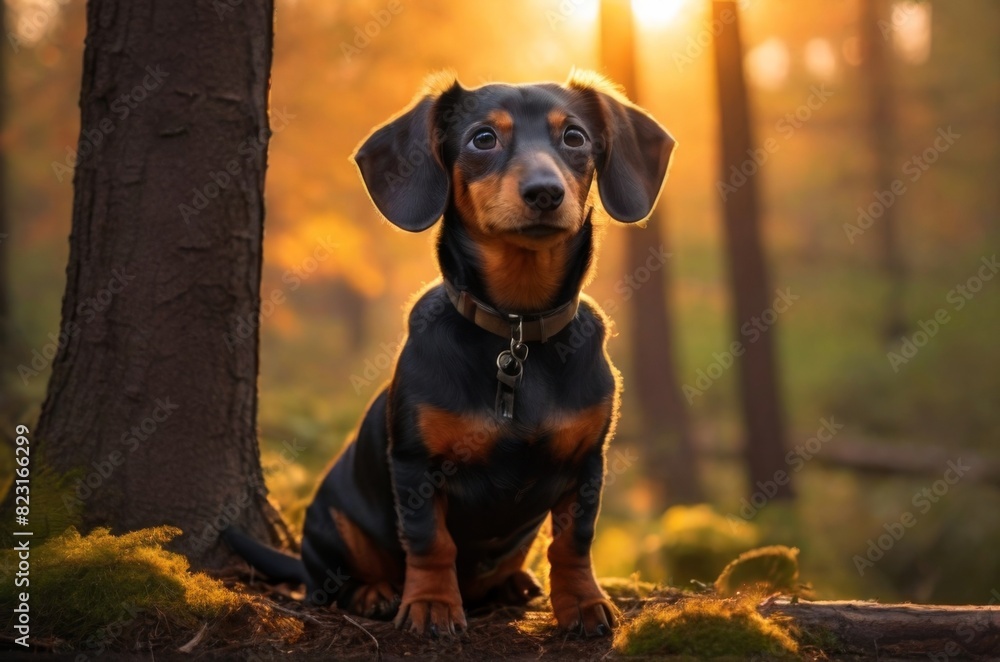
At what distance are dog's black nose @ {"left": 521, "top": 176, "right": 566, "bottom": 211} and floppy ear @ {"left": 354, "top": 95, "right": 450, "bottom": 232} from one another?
0.42 m

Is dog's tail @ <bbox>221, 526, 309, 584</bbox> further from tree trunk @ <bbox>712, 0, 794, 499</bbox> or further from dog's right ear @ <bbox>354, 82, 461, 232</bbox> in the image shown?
tree trunk @ <bbox>712, 0, 794, 499</bbox>

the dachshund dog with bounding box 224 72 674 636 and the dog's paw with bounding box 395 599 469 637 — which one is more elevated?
the dachshund dog with bounding box 224 72 674 636

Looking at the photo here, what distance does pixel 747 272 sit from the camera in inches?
392

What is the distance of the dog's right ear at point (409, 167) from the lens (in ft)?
10.9

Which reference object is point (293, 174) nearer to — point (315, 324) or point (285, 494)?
point (285, 494)

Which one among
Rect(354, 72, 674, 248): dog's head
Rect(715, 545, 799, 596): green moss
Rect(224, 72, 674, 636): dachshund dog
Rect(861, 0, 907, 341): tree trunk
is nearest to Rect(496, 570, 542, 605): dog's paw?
Rect(224, 72, 674, 636): dachshund dog

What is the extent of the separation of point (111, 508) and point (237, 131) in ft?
5.46


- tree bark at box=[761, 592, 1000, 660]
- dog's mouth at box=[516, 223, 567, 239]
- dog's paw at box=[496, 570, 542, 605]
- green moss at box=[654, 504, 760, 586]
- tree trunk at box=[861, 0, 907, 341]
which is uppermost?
tree trunk at box=[861, 0, 907, 341]

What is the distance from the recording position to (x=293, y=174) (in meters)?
11.8

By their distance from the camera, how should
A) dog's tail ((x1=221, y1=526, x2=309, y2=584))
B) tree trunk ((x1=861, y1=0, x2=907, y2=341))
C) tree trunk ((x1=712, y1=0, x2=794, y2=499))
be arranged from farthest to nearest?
tree trunk ((x1=861, y1=0, x2=907, y2=341))
tree trunk ((x1=712, y1=0, x2=794, y2=499))
dog's tail ((x1=221, y1=526, x2=309, y2=584))

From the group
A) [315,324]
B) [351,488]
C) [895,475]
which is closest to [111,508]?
[351,488]

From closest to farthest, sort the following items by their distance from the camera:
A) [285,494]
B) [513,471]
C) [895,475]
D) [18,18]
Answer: [513,471] → [285,494] → [18,18] → [895,475]

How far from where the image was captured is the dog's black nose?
298cm

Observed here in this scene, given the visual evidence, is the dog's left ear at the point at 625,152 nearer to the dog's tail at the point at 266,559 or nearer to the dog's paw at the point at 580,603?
the dog's paw at the point at 580,603
